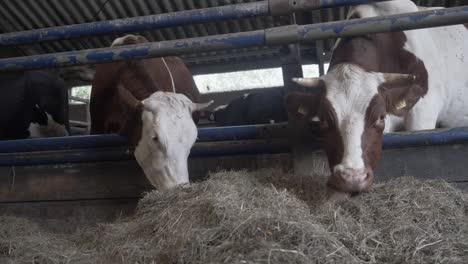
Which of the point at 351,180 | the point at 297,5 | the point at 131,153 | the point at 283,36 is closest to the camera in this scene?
the point at 351,180

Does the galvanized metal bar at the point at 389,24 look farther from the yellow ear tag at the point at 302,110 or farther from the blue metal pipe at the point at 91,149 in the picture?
the blue metal pipe at the point at 91,149

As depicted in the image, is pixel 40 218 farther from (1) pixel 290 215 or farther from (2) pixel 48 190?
(1) pixel 290 215

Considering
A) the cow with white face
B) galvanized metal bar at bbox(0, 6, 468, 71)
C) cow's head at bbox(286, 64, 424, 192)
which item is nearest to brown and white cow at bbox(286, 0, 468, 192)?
cow's head at bbox(286, 64, 424, 192)

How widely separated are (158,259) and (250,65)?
874 cm

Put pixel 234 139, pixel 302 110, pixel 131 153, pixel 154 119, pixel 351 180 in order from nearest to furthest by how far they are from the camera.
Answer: pixel 351 180 → pixel 302 110 → pixel 154 119 → pixel 234 139 → pixel 131 153

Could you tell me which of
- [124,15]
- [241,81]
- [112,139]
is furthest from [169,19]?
[241,81]

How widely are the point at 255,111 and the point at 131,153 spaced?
410cm

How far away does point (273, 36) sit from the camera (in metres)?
2.86

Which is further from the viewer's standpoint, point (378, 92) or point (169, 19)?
point (169, 19)

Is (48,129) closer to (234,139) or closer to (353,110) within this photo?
(234,139)

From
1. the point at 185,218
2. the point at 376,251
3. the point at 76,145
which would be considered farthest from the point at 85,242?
the point at 376,251

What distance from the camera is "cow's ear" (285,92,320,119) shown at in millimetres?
3465

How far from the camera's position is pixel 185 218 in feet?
6.97

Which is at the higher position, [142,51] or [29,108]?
[142,51]
